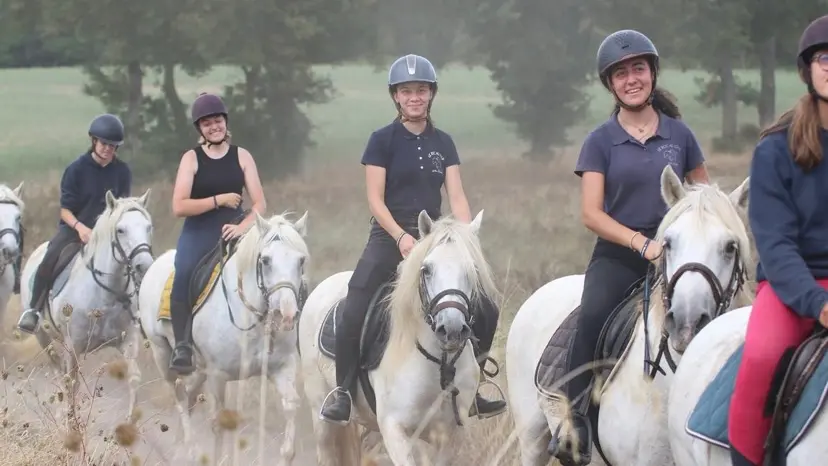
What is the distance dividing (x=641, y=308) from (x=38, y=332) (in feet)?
A: 24.3

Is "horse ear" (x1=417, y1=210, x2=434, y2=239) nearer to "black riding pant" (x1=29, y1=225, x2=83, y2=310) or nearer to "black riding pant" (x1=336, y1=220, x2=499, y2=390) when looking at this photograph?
"black riding pant" (x1=336, y1=220, x2=499, y2=390)

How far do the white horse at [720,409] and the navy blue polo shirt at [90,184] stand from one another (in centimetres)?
698

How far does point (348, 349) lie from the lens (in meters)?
6.42

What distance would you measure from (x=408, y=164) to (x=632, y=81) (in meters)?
1.66

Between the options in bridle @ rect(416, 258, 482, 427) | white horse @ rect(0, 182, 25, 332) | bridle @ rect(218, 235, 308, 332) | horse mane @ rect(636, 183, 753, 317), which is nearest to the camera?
horse mane @ rect(636, 183, 753, 317)

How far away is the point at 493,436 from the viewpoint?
22.1ft

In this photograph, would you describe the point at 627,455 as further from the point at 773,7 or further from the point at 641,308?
the point at 773,7

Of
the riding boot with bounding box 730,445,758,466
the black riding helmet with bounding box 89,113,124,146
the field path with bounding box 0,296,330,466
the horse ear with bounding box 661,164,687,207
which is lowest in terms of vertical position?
the field path with bounding box 0,296,330,466

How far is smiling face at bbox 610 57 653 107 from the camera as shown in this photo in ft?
16.3

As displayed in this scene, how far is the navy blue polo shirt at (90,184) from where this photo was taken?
10.1 metres

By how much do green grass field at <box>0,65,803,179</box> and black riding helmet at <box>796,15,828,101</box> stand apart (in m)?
21.2

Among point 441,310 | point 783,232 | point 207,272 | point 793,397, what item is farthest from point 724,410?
point 207,272

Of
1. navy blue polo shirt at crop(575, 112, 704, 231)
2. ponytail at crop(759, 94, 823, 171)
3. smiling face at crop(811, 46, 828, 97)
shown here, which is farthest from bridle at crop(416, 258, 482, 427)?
smiling face at crop(811, 46, 828, 97)

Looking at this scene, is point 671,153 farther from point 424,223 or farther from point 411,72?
point 411,72
